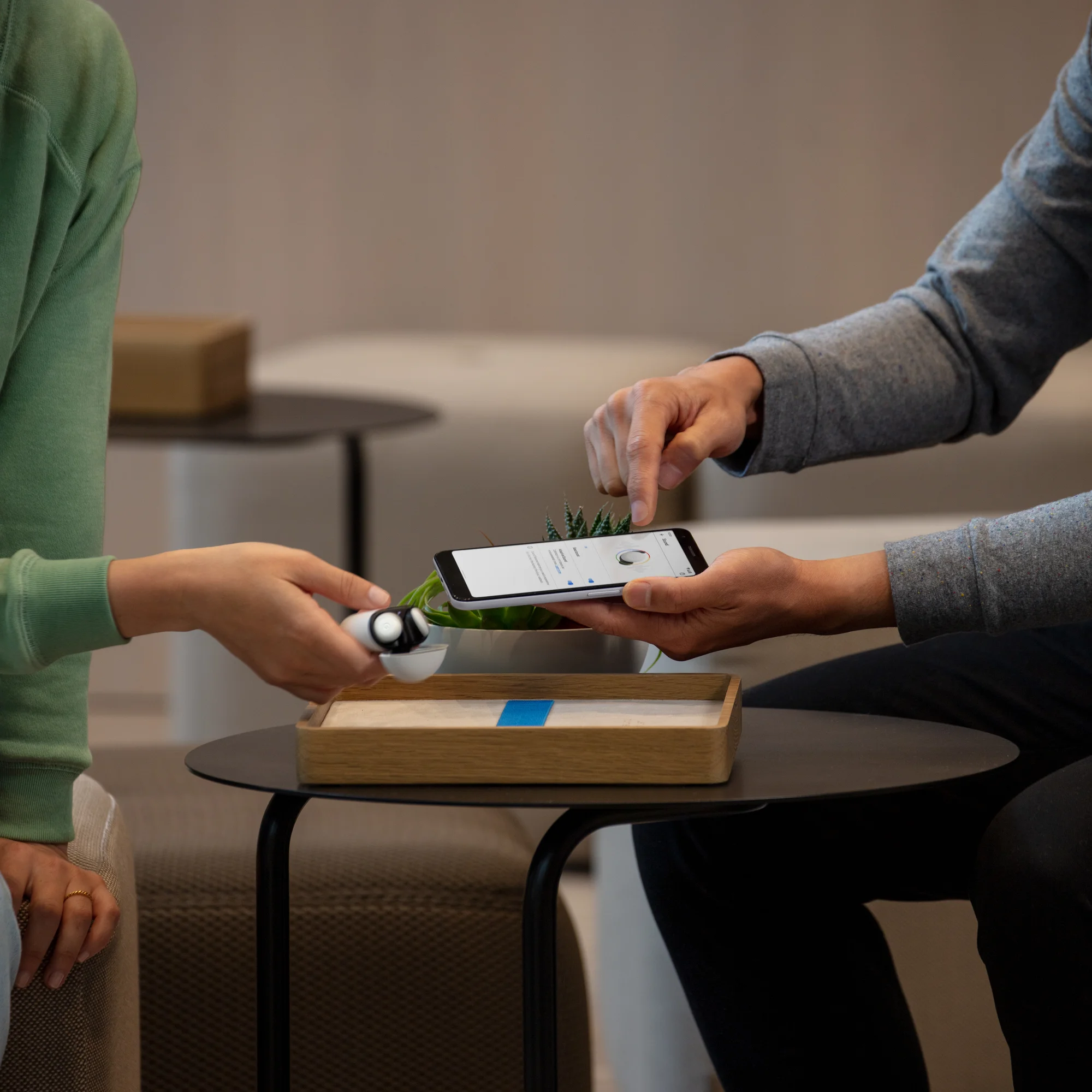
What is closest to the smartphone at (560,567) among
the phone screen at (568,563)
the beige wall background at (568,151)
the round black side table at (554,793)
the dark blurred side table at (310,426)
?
the phone screen at (568,563)

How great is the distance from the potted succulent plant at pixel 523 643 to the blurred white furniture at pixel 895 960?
0.38 m

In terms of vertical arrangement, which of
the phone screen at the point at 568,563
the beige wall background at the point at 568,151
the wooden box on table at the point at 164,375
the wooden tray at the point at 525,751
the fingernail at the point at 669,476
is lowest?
the wooden tray at the point at 525,751

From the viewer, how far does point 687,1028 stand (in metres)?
1.38

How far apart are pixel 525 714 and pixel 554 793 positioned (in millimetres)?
70

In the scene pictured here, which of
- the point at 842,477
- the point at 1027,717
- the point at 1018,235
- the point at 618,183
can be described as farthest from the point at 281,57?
the point at 1027,717

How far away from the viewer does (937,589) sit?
3.10 ft

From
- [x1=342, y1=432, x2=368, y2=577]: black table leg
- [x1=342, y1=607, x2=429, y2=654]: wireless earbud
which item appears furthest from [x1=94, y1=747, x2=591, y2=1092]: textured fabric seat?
[x1=342, y1=432, x2=368, y2=577]: black table leg

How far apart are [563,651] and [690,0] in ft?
7.64

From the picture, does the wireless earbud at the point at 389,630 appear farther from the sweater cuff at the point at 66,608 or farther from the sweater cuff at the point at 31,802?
the sweater cuff at the point at 31,802

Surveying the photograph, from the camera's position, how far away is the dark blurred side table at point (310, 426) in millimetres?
2066

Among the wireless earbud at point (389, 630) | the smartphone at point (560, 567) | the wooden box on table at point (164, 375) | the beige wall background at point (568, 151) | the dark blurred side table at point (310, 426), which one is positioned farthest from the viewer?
the beige wall background at point (568, 151)

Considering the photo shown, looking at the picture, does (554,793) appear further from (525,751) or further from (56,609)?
(56,609)

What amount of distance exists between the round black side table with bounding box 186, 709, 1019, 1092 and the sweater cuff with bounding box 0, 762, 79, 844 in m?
0.10

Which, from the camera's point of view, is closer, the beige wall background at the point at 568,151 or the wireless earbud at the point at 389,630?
the wireless earbud at the point at 389,630
